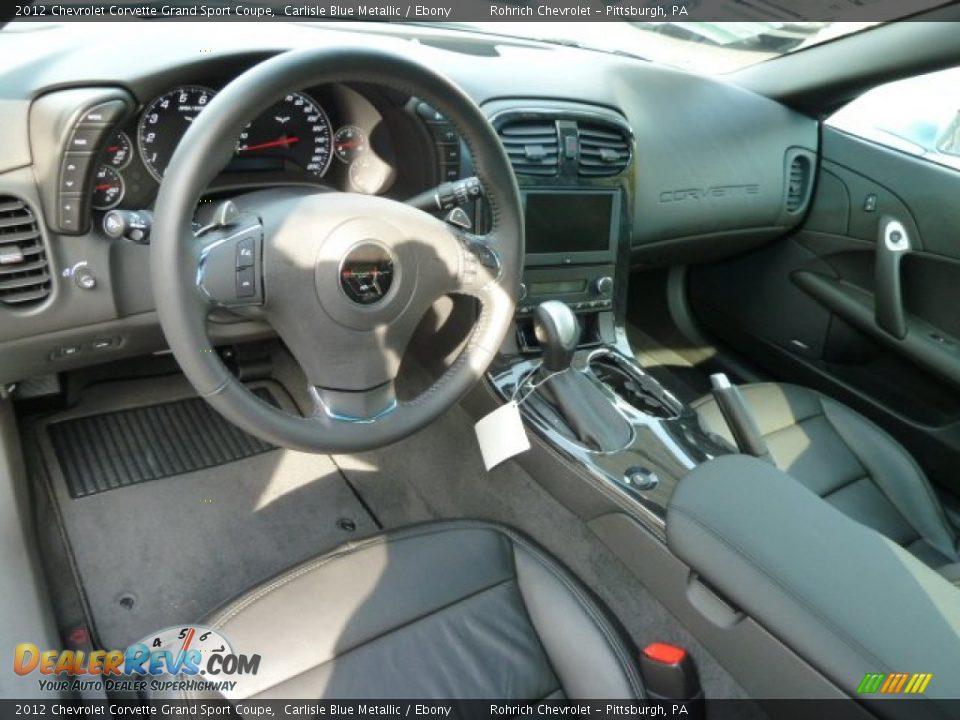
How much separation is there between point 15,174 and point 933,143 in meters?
2.10

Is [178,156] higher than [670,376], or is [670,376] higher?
[178,156]

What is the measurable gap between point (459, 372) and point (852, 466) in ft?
3.30

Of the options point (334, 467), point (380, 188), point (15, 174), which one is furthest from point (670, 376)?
point (15, 174)

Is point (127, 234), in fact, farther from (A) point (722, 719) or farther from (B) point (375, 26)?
(A) point (722, 719)

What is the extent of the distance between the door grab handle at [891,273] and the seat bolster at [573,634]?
4.34 ft

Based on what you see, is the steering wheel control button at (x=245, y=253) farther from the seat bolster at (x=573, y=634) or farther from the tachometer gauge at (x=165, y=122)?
the seat bolster at (x=573, y=634)

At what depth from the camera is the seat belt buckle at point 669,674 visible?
45.1 inches

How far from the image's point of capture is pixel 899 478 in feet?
→ 5.89

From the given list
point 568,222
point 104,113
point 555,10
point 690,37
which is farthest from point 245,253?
point 690,37

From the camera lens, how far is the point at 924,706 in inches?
33.0

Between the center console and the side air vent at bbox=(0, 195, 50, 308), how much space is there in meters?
0.85

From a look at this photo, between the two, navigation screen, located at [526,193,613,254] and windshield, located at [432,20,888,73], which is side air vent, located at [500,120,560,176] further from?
windshield, located at [432,20,888,73]

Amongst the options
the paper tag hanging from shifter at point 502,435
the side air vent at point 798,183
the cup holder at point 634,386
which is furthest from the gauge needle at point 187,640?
the side air vent at point 798,183

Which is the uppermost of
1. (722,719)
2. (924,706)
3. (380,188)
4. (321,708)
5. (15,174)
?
(15,174)
